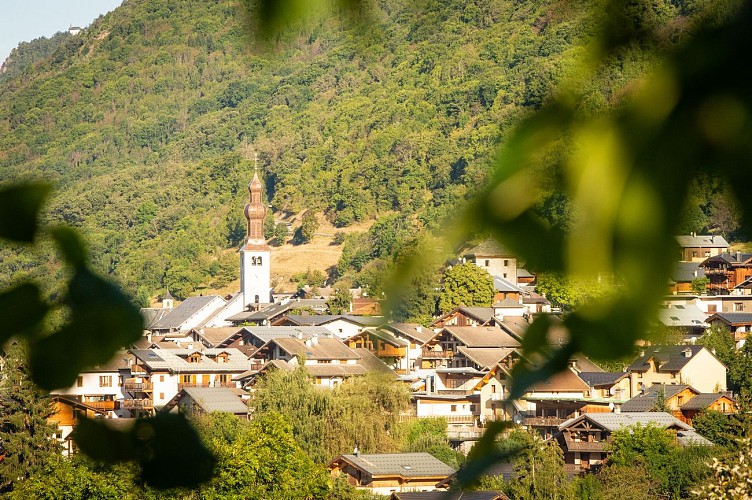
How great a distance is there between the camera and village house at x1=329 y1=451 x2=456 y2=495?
11.8 metres

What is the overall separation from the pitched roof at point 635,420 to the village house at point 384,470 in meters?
3.30

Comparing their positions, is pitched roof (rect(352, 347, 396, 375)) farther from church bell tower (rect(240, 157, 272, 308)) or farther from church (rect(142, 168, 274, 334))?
church bell tower (rect(240, 157, 272, 308))

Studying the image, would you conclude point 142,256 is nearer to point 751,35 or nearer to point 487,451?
point 487,451

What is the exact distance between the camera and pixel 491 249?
22.6 inches

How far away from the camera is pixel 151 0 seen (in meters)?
0.90

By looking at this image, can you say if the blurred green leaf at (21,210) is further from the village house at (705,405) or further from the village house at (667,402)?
the village house at (705,405)

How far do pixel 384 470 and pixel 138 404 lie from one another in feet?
40.3

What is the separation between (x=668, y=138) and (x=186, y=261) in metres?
1.16

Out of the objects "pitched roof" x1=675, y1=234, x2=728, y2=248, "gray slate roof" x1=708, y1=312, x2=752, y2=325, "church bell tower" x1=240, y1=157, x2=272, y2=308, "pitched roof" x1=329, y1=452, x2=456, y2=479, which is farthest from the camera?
"church bell tower" x1=240, y1=157, x2=272, y2=308

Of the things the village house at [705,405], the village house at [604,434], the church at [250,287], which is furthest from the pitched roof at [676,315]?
the church at [250,287]

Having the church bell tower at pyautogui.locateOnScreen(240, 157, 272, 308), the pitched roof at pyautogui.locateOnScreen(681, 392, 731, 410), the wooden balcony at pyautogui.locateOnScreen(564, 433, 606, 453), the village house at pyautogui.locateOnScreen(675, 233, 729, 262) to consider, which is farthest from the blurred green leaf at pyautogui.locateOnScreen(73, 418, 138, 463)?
the church bell tower at pyautogui.locateOnScreen(240, 157, 272, 308)

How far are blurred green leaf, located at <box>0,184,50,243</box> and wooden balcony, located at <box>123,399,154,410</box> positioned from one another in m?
0.21

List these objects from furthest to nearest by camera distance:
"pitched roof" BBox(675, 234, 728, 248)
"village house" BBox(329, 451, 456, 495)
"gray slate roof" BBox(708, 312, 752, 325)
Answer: "village house" BBox(329, 451, 456, 495)
"gray slate roof" BBox(708, 312, 752, 325)
"pitched roof" BBox(675, 234, 728, 248)

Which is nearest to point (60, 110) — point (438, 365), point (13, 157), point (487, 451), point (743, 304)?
point (13, 157)
